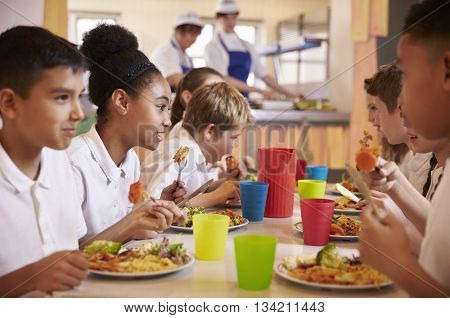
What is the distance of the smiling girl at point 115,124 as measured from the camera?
0.94 m

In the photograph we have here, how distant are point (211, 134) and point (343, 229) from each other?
552mm

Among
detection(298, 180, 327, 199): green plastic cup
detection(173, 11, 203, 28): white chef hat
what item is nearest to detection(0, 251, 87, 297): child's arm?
detection(298, 180, 327, 199): green plastic cup

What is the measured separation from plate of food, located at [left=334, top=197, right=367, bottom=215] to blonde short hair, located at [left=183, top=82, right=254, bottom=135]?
327mm

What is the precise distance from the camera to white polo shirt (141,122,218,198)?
101 centimetres

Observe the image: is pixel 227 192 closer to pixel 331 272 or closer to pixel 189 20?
pixel 331 272

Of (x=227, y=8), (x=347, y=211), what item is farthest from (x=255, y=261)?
(x=227, y=8)

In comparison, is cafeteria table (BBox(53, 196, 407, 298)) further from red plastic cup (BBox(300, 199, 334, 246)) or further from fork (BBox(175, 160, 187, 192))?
fork (BBox(175, 160, 187, 192))

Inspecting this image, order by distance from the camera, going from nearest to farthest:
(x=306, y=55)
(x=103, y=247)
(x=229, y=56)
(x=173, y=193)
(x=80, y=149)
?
(x=103, y=247)
(x=80, y=149)
(x=173, y=193)
(x=229, y=56)
(x=306, y=55)

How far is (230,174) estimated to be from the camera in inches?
54.7

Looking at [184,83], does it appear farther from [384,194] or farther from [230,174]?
[384,194]

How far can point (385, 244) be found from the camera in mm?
653

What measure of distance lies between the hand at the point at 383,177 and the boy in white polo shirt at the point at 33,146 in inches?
17.5
